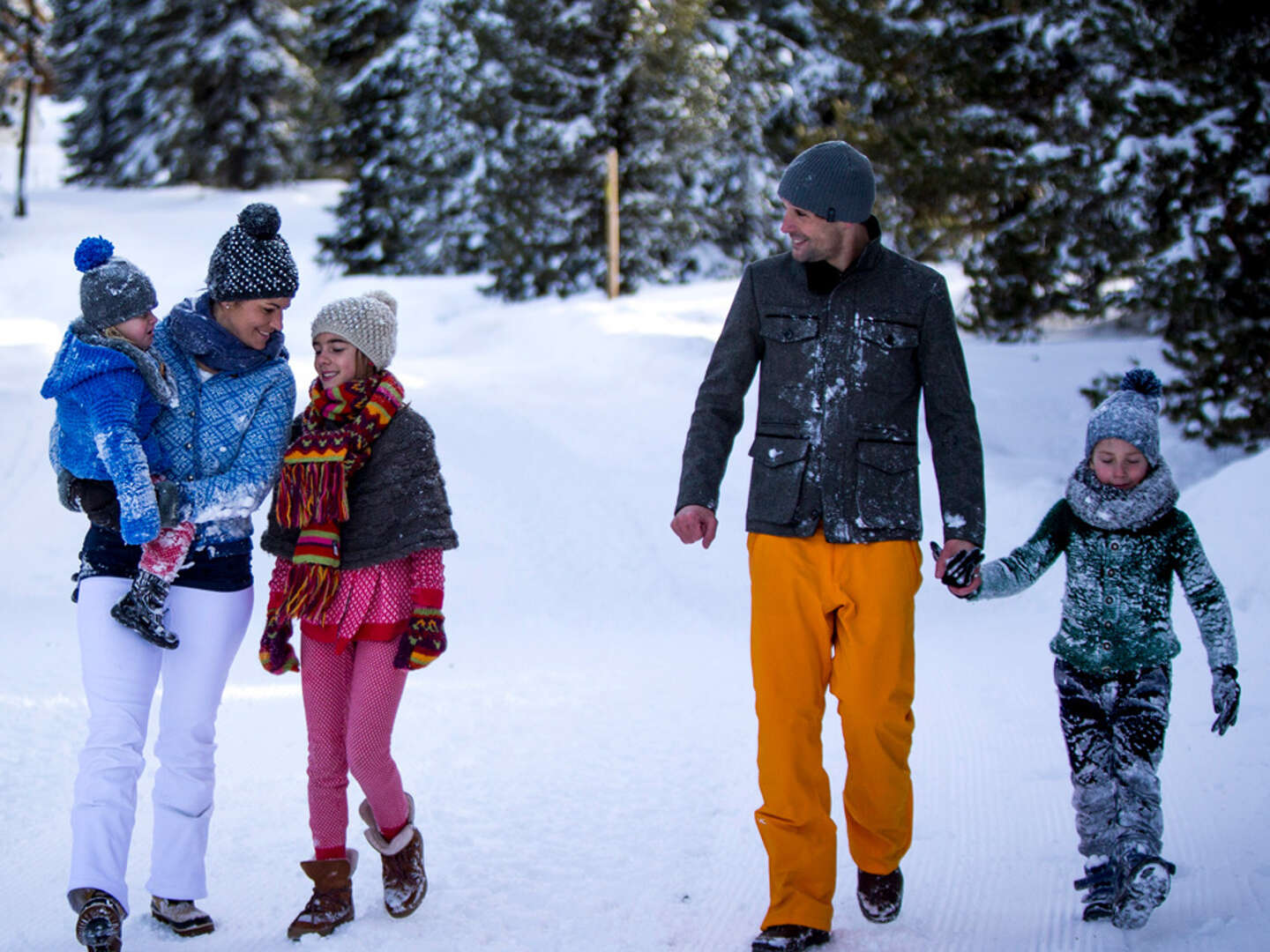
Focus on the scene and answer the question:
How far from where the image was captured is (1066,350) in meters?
14.4

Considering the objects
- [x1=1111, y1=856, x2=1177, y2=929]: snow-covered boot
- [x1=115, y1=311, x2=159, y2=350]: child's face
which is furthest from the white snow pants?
[x1=1111, y1=856, x2=1177, y2=929]: snow-covered boot

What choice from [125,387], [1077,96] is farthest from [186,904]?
[1077,96]

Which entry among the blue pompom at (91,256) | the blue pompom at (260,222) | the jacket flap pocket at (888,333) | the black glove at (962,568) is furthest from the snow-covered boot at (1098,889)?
the blue pompom at (91,256)

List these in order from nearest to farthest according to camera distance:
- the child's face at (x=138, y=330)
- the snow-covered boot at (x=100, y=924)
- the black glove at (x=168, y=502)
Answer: the snow-covered boot at (x=100, y=924) → the black glove at (x=168, y=502) → the child's face at (x=138, y=330)

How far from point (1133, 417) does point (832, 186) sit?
3.66 ft

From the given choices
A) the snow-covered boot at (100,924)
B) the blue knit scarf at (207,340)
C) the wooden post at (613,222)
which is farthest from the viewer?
the wooden post at (613,222)

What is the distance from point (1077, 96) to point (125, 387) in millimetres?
10912

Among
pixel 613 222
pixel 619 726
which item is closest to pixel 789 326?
pixel 619 726

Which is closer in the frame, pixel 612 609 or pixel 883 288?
pixel 883 288

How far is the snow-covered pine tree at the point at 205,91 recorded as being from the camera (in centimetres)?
3164

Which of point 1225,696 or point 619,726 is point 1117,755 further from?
point 619,726

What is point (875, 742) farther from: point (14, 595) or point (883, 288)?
point (14, 595)

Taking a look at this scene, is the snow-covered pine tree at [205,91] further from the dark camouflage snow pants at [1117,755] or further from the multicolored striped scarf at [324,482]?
the dark camouflage snow pants at [1117,755]

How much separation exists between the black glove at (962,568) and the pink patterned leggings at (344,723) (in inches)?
63.0
